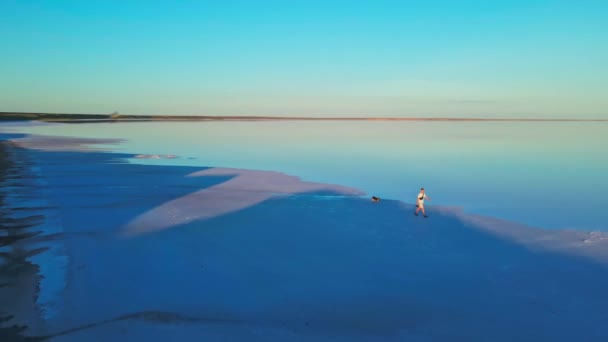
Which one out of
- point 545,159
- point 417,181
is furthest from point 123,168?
point 545,159

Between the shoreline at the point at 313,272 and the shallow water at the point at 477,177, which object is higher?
the shallow water at the point at 477,177

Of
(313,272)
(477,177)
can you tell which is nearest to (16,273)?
(313,272)

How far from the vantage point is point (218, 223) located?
13820 mm

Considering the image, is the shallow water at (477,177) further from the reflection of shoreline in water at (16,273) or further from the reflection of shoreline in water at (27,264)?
the reflection of shoreline in water at (16,273)

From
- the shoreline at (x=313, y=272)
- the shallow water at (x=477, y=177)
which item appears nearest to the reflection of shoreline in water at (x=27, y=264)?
the shoreline at (x=313, y=272)

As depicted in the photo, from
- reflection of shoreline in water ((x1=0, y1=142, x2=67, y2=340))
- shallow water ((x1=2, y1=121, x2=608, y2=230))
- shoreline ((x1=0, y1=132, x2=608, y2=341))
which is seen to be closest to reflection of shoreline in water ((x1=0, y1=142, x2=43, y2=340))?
reflection of shoreline in water ((x1=0, y1=142, x2=67, y2=340))

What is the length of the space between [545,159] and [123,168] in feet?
105

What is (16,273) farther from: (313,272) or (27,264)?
(313,272)

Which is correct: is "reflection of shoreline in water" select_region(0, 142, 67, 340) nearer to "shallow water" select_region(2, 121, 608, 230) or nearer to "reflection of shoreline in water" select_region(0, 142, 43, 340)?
"reflection of shoreline in water" select_region(0, 142, 43, 340)

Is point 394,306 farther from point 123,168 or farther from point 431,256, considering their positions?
point 123,168

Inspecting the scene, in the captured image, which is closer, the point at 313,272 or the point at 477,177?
the point at 313,272

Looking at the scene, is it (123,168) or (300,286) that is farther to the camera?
(123,168)

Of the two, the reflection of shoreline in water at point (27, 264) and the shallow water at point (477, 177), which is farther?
the shallow water at point (477, 177)

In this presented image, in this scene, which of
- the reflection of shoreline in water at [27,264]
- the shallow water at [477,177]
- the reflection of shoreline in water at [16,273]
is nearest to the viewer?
the reflection of shoreline in water at [16,273]
